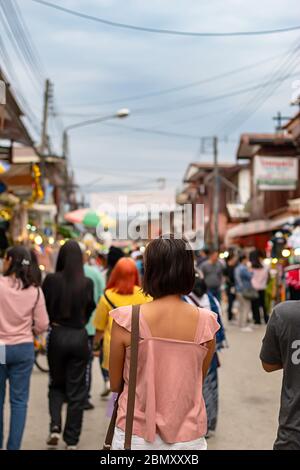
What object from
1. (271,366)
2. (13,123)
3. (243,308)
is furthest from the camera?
(243,308)

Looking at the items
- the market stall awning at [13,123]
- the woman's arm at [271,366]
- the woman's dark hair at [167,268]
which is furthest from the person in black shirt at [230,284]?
the woman's dark hair at [167,268]

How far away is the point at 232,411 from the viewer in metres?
7.61

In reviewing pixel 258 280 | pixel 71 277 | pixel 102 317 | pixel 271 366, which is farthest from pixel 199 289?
pixel 258 280

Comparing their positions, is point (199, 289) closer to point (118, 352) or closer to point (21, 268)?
point (21, 268)

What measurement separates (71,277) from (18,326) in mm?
858

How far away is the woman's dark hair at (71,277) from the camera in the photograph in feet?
19.7

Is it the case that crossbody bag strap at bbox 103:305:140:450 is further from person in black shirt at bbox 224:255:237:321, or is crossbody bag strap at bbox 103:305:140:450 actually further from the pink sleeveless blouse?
person in black shirt at bbox 224:255:237:321

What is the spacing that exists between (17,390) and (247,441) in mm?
2258

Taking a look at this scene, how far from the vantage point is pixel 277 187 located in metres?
21.6

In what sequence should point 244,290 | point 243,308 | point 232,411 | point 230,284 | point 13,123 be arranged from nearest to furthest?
point 232,411
point 13,123
point 244,290
point 243,308
point 230,284

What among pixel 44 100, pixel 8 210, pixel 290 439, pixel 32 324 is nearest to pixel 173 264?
pixel 290 439

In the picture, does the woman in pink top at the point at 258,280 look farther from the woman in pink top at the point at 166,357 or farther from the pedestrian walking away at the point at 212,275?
the woman in pink top at the point at 166,357

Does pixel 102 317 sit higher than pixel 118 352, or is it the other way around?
pixel 118 352

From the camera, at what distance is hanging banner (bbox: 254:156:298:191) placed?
21.5 metres
